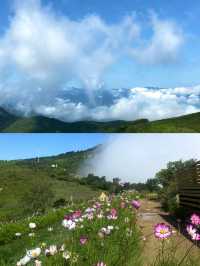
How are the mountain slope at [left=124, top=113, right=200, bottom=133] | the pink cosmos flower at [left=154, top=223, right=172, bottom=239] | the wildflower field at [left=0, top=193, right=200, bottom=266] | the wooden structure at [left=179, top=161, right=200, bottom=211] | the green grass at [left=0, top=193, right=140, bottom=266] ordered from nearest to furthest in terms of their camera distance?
the pink cosmos flower at [left=154, top=223, right=172, bottom=239] < the wildflower field at [left=0, top=193, right=200, bottom=266] < the green grass at [left=0, top=193, right=140, bottom=266] < the wooden structure at [left=179, top=161, right=200, bottom=211] < the mountain slope at [left=124, top=113, right=200, bottom=133]

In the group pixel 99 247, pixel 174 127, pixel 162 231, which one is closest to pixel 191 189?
pixel 99 247

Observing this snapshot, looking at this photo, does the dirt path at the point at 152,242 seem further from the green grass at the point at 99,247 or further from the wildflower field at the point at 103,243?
the green grass at the point at 99,247

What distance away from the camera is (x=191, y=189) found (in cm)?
1667

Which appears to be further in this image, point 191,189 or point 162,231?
point 191,189

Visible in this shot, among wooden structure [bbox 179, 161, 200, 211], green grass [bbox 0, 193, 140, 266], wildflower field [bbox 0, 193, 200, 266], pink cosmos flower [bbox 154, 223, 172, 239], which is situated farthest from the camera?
wooden structure [bbox 179, 161, 200, 211]

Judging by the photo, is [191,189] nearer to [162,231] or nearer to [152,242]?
[152,242]

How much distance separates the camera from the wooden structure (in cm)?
1557

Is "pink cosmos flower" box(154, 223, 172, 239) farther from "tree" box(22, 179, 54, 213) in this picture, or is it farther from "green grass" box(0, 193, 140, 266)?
"tree" box(22, 179, 54, 213)

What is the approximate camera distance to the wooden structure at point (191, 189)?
1557cm

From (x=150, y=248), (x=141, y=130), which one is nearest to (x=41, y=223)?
(x=150, y=248)

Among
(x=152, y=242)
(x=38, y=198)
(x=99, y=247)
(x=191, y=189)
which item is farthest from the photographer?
(x=38, y=198)

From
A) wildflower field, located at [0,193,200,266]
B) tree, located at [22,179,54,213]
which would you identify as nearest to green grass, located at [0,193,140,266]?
wildflower field, located at [0,193,200,266]

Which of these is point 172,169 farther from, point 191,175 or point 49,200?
point 49,200

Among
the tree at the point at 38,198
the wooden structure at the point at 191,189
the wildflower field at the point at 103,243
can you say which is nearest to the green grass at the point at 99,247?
the wildflower field at the point at 103,243
